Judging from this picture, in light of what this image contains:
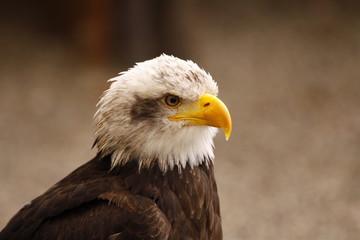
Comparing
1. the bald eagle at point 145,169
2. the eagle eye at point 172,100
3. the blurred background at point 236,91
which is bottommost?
the bald eagle at point 145,169

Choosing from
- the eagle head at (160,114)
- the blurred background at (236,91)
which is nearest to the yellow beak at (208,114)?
the eagle head at (160,114)

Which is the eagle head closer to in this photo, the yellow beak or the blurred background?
the yellow beak

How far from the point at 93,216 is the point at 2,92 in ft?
13.0

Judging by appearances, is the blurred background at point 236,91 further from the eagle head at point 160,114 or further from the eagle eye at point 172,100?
the eagle eye at point 172,100

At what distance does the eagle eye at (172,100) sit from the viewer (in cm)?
260

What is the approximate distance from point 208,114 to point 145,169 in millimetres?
365

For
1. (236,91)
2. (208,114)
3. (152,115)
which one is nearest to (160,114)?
(152,115)

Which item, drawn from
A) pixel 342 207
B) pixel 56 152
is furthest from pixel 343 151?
pixel 56 152

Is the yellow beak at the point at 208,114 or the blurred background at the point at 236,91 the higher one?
the blurred background at the point at 236,91

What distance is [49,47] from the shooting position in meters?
6.72

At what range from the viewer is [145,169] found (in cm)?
267

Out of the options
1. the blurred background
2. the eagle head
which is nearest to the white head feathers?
the eagle head

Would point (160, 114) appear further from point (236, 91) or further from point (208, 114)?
point (236, 91)

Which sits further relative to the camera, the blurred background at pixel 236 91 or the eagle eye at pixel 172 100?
the blurred background at pixel 236 91
